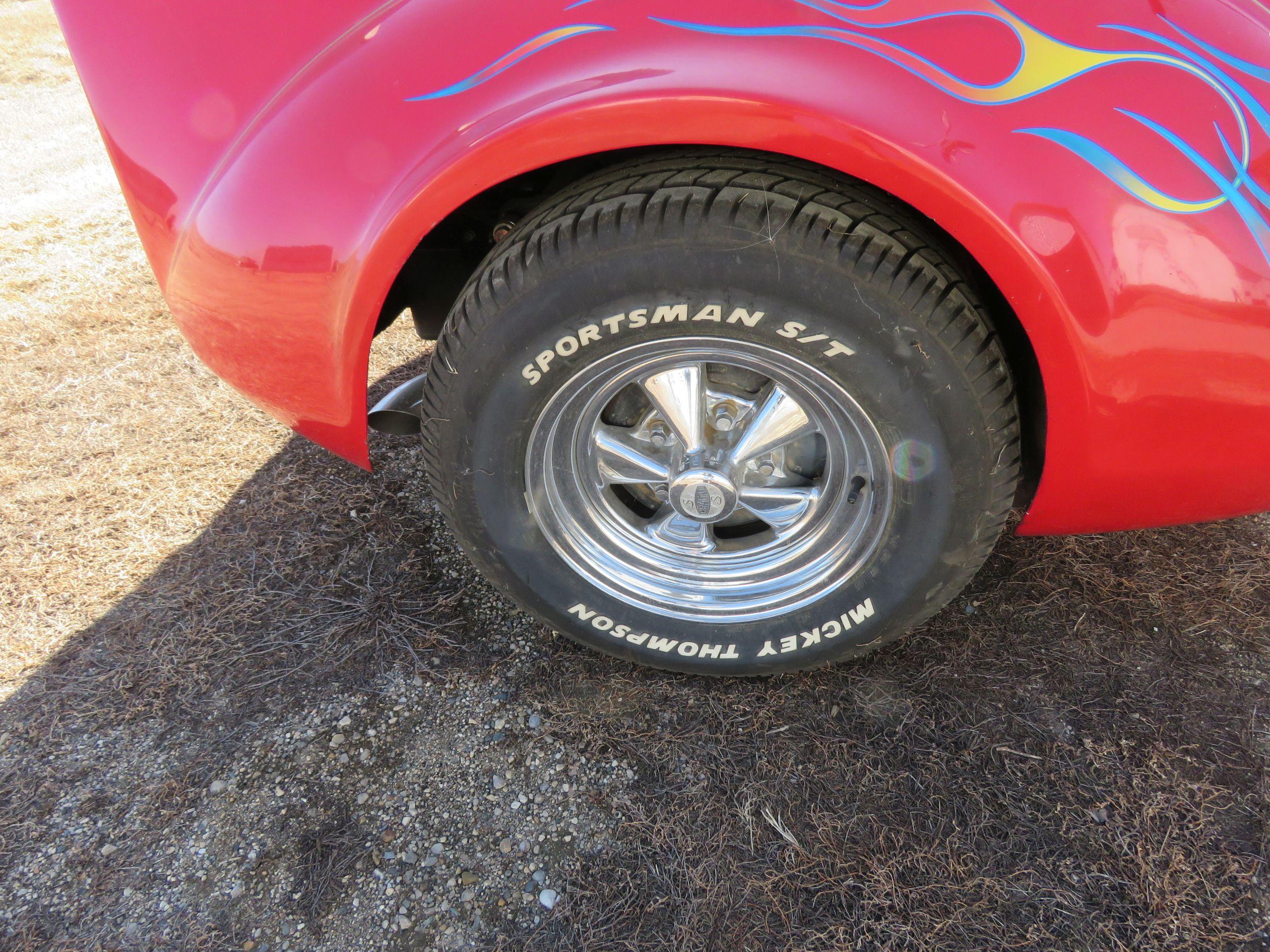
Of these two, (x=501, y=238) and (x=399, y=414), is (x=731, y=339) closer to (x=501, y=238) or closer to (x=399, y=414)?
(x=501, y=238)

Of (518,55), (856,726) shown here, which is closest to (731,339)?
(518,55)

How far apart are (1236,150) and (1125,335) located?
13.2 inches

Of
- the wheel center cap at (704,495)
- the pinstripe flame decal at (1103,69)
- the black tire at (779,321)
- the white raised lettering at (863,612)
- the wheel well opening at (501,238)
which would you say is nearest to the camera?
the pinstripe flame decal at (1103,69)

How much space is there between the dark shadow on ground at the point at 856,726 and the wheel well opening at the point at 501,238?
54cm

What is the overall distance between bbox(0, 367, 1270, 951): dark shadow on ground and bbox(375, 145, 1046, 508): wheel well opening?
54 centimetres

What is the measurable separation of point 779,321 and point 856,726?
103 cm

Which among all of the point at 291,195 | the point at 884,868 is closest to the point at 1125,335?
the point at 884,868

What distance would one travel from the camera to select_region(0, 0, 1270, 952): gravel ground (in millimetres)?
1672

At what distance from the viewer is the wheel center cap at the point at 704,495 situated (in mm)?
2033

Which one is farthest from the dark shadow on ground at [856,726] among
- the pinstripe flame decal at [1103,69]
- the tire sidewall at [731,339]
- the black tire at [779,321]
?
the pinstripe flame decal at [1103,69]

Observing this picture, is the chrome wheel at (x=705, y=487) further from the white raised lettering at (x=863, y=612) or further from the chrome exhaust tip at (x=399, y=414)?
the chrome exhaust tip at (x=399, y=414)

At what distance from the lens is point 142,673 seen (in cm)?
223

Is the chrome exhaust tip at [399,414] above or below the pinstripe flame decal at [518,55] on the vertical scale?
below

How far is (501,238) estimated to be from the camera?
77.7 inches
